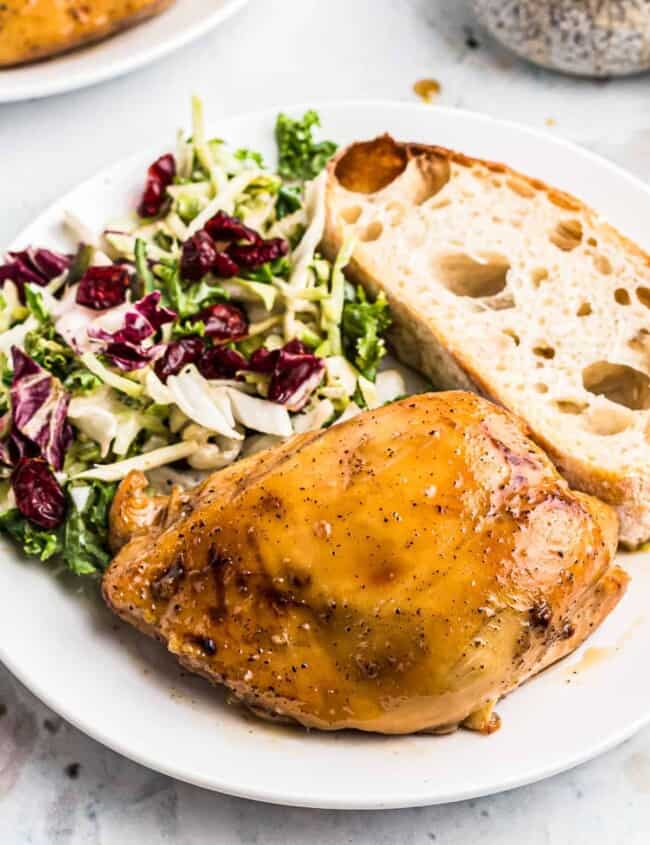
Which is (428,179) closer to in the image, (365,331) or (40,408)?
(365,331)

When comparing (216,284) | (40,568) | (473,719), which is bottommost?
(473,719)

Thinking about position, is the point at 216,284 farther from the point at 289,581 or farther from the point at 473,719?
the point at 473,719

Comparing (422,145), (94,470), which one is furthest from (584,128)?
(94,470)

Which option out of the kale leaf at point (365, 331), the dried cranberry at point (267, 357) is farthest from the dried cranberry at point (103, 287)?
the kale leaf at point (365, 331)

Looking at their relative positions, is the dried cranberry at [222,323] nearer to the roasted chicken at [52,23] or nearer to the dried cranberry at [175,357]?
the dried cranberry at [175,357]

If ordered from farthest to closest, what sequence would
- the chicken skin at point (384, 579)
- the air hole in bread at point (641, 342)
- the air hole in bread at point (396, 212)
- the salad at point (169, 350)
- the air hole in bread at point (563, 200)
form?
the air hole in bread at point (396, 212), the air hole in bread at point (563, 200), the air hole in bread at point (641, 342), the salad at point (169, 350), the chicken skin at point (384, 579)

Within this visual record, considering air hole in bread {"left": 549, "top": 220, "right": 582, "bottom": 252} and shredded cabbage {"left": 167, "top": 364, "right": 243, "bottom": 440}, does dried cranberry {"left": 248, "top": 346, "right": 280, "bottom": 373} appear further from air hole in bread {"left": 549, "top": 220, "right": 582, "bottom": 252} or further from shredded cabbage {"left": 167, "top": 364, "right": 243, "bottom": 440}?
air hole in bread {"left": 549, "top": 220, "right": 582, "bottom": 252}

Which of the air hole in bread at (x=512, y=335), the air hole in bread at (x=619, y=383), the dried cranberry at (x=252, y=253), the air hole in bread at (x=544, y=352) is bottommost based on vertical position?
the air hole in bread at (x=619, y=383)
